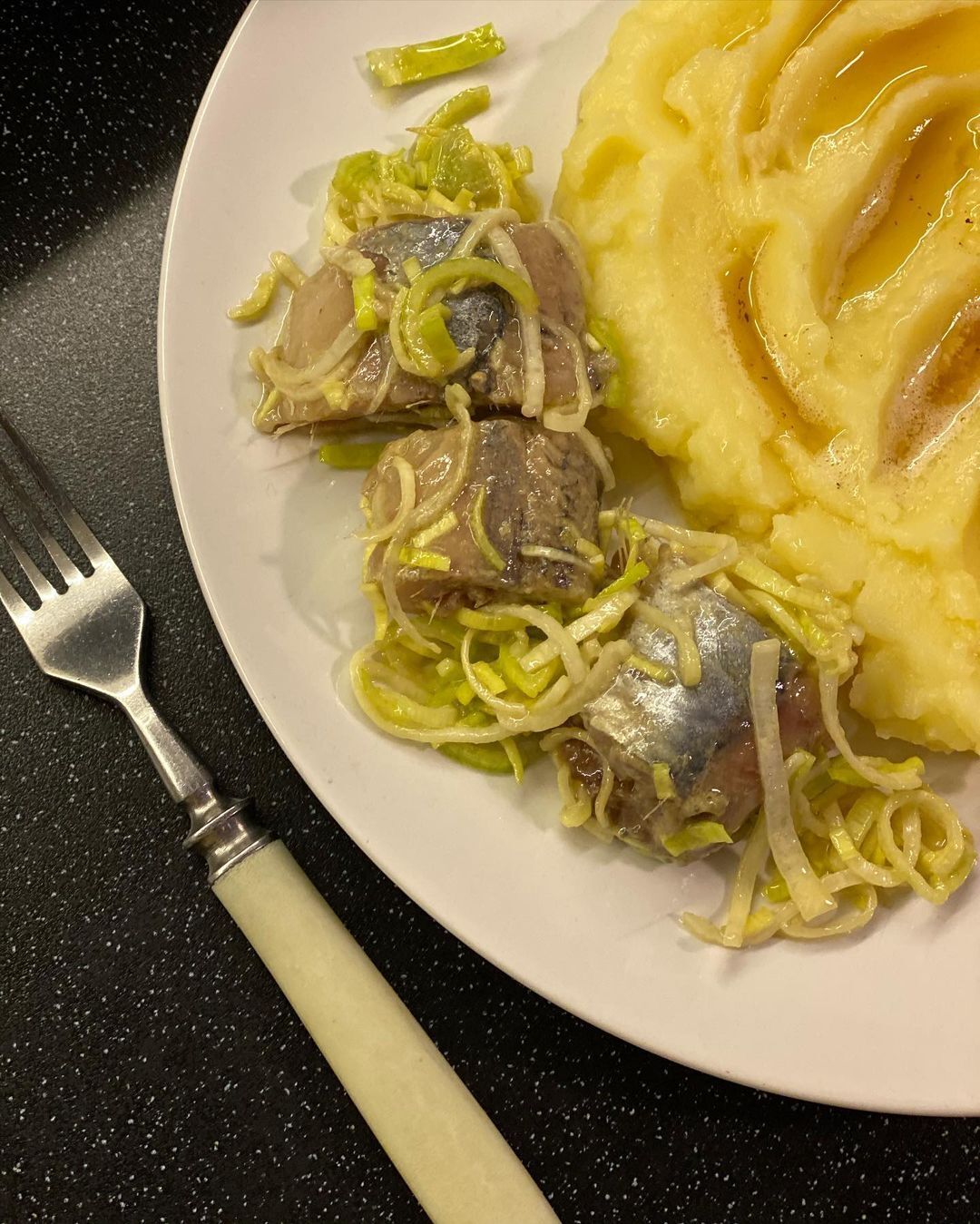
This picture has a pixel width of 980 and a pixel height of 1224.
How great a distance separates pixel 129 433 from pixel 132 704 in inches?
41.1

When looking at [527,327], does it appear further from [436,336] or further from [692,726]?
[692,726]

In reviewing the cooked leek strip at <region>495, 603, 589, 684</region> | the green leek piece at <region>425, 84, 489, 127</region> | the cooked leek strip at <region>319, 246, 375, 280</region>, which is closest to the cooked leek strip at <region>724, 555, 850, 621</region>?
the cooked leek strip at <region>495, 603, 589, 684</region>

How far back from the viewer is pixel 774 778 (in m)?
2.60

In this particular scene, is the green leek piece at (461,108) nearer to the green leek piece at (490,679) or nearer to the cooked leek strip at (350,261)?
the cooked leek strip at (350,261)

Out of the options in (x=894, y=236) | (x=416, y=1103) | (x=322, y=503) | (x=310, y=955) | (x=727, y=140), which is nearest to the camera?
(x=416, y=1103)

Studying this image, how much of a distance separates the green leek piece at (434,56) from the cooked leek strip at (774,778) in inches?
84.6

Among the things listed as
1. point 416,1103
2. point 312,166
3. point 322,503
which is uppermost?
point 312,166

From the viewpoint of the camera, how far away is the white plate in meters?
2.45

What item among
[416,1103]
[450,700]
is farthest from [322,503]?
[416,1103]

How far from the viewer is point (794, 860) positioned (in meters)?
2.62

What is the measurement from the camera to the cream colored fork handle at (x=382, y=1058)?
239cm

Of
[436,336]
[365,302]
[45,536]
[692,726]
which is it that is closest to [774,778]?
[692,726]

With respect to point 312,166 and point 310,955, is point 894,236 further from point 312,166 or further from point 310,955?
point 310,955

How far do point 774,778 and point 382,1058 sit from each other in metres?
1.35
